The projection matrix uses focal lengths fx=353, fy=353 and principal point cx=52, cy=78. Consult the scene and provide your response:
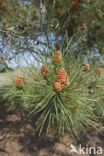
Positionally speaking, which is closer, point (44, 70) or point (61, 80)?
point (61, 80)

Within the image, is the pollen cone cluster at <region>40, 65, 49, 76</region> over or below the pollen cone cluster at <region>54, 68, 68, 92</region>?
over

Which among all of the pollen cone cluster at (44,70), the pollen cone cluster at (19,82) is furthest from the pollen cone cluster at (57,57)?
the pollen cone cluster at (19,82)

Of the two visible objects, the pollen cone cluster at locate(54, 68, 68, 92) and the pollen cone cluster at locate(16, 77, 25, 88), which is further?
the pollen cone cluster at locate(16, 77, 25, 88)

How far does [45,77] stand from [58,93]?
0.13m

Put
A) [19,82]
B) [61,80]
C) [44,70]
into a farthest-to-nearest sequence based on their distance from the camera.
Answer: [19,82], [44,70], [61,80]

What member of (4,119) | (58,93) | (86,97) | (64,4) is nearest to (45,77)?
(58,93)

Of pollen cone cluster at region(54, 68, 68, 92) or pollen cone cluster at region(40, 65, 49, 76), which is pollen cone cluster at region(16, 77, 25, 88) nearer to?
pollen cone cluster at region(40, 65, 49, 76)

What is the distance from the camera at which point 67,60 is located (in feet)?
7.09

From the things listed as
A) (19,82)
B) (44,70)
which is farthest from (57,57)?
(19,82)

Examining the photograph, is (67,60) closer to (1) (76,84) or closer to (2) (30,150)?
(1) (76,84)

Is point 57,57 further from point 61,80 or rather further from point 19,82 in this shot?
point 19,82

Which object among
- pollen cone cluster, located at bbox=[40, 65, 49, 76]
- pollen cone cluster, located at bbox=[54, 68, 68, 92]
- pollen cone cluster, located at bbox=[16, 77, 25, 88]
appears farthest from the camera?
pollen cone cluster, located at bbox=[16, 77, 25, 88]

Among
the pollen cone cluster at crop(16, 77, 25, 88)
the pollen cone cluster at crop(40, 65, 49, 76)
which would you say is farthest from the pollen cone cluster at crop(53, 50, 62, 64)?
the pollen cone cluster at crop(16, 77, 25, 88)

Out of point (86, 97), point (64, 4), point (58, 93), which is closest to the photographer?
point (58, 93)
